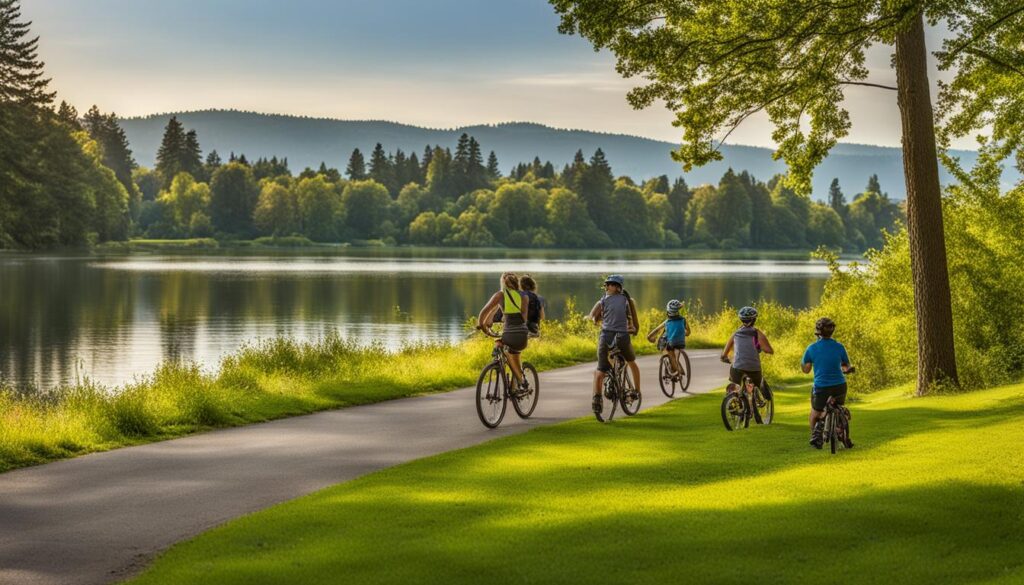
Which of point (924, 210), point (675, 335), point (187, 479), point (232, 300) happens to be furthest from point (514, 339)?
point (232, 300)

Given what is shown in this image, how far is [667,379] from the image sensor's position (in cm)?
2239

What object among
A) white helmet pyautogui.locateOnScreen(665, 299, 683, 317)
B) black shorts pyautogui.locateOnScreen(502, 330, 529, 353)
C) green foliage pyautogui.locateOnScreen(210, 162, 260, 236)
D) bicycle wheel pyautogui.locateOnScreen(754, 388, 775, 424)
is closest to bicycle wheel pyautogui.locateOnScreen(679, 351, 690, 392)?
white helmet pyautogui.locateOnScreen(665, 299, 683, 317)

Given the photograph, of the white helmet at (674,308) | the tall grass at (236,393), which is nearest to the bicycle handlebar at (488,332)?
the tall grass at (236,393)

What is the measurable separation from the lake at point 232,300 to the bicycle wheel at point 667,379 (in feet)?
35.7

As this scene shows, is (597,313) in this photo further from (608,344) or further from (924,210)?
(924,210)

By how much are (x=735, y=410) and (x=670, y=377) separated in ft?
21.6

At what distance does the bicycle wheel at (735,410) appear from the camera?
51.1ft

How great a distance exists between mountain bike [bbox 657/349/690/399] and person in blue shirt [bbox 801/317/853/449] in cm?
840

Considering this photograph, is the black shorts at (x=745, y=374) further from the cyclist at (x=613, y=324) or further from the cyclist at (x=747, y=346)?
the cyclist at (x=613, y=324)

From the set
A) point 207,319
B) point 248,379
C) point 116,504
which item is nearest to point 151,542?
point 116,504

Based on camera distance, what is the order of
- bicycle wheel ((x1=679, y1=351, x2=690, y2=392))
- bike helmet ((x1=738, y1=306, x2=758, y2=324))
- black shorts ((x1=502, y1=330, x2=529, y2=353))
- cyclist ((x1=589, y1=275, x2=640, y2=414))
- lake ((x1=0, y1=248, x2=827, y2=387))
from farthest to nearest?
lake ((x1=0, y1=248, x2=827, y2=387)) → bicycle wheel ((x1=679, y1=351, x2=690, y2=392)) → cyclist ((x1=589, y1=275, x2=640, y2=414)) → black shorts ((x1=502, y1=330, x2=529, y2=353)) → bike helmet ((x1=738, y1=306, x2=758, y2=324))

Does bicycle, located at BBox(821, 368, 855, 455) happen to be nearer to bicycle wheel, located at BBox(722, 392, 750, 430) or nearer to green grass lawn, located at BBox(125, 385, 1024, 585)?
green grass lawn, located at BBox(125, 385, 1024, 585)

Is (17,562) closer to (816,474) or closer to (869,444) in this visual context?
(816,474)

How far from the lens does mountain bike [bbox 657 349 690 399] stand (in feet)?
72.3
